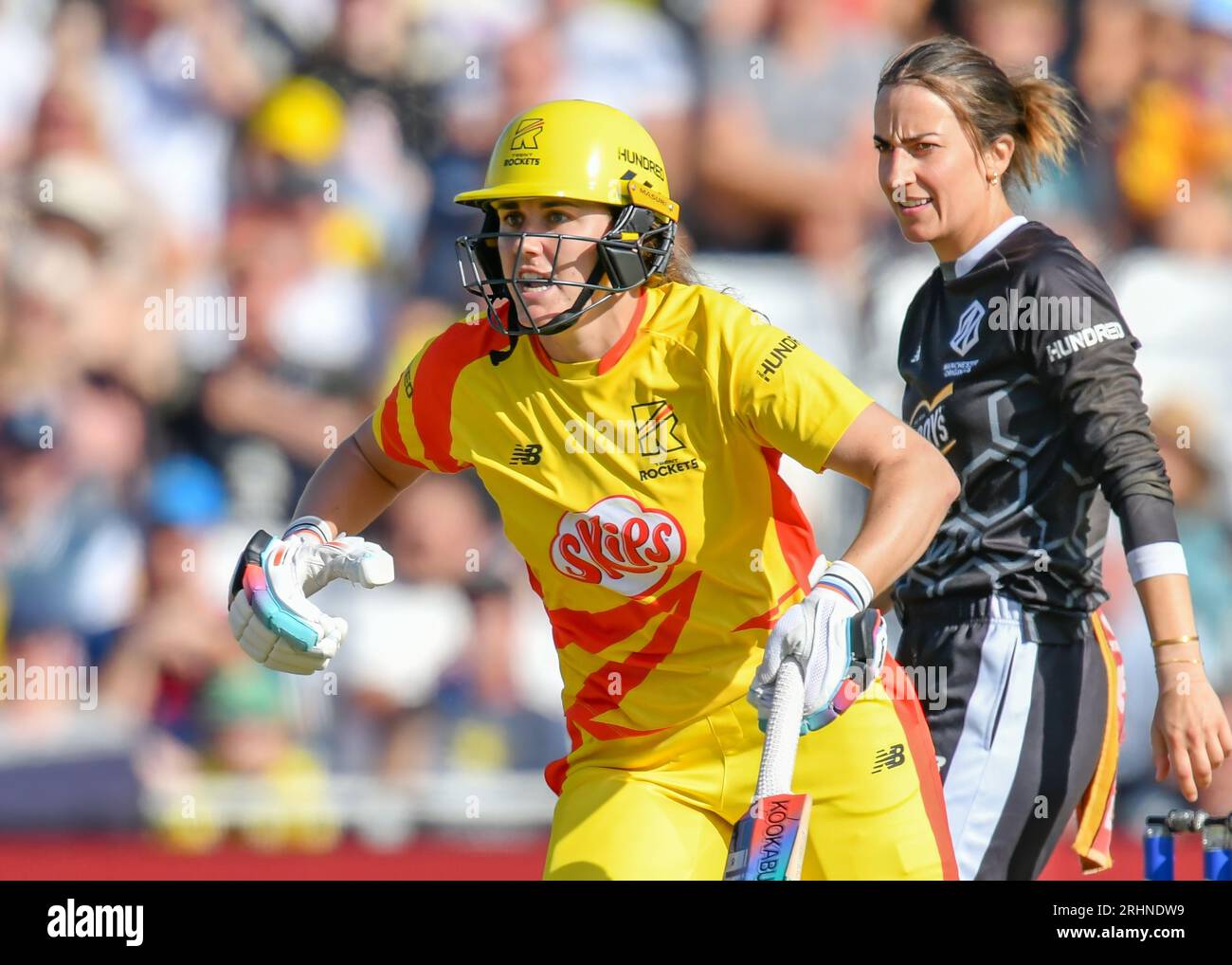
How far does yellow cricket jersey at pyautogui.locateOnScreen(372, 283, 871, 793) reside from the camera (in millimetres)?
3539

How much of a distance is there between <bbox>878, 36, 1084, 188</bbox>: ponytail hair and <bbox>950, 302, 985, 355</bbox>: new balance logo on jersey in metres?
0.40

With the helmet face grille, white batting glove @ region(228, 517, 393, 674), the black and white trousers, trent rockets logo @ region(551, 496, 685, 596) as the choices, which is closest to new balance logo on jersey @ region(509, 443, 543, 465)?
trent rockets logo @ region(551, 496, 685, 596)

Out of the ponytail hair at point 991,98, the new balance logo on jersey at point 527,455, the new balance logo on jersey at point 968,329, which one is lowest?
the new balance logo on jersey at point 527,455

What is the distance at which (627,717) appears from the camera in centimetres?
367

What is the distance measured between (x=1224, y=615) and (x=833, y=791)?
507cm

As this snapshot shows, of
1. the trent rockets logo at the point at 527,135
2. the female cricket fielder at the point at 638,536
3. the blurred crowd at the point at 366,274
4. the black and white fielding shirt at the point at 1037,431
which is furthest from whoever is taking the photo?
the blurred crowd at the point at 366,274

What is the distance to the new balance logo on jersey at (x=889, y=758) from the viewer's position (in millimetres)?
3510

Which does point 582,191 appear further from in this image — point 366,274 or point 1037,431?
point 366,274

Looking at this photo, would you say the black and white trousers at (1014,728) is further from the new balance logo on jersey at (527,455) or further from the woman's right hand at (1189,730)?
the new balance logo on jersey at (527,455)

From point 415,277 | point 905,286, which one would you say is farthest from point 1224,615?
point 415,277

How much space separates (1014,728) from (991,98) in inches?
59.6

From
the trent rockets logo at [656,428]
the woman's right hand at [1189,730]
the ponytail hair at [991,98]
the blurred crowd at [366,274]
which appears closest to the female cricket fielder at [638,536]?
the trent rockets logo at [656,428]

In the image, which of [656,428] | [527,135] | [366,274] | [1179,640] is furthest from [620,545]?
[366,274]

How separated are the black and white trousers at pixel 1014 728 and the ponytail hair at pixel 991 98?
1134 millimetres
